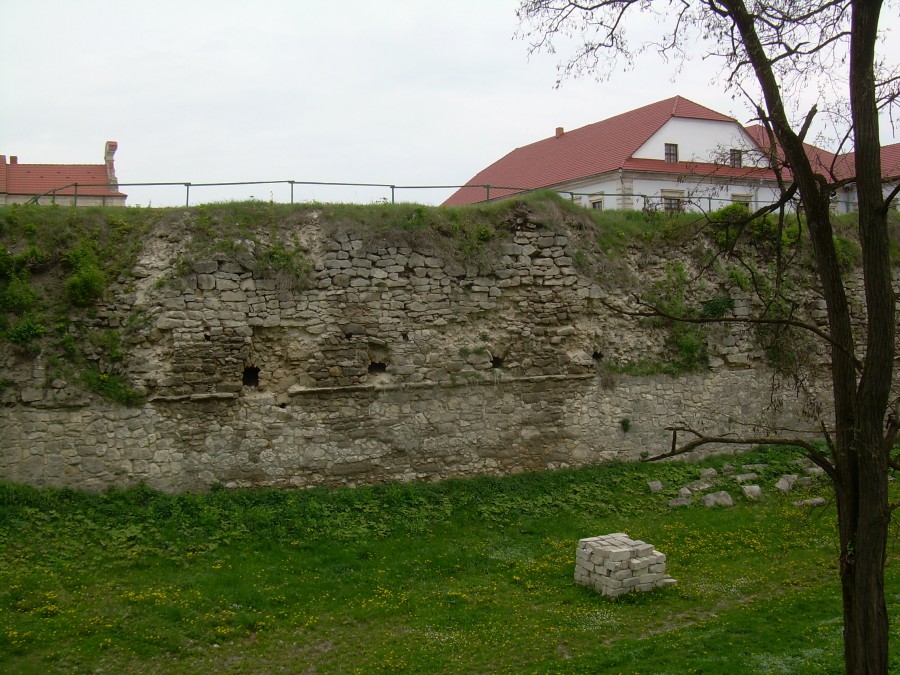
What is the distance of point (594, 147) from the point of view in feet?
95.6

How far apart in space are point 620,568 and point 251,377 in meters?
6.97

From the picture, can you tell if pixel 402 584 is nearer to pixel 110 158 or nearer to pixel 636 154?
pixel 636 154

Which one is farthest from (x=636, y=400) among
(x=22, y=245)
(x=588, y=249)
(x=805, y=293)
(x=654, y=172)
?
(x=654, y=172)

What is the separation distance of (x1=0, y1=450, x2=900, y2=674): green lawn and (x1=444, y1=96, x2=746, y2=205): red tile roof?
16538 mm

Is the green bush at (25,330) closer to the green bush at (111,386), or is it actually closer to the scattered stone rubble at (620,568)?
the green bush at (111,386)

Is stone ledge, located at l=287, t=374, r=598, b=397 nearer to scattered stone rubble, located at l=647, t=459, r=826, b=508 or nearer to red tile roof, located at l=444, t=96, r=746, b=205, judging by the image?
scattered stone rubble, located at l=647, t=459, r=826, b=508

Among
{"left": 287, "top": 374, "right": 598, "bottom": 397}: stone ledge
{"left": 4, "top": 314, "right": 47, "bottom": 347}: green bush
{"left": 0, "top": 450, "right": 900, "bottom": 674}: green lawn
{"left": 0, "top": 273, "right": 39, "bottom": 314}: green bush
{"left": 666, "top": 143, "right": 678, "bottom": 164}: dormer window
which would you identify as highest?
{"left": 666, "top": 143, "right": 678, "bottom": 164}: dormer window

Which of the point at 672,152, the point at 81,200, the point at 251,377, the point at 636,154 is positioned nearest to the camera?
the point at 251,377

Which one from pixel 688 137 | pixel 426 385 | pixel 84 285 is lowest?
pixel 426 385

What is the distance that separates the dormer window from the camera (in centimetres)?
2777

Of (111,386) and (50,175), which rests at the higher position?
(50,175)

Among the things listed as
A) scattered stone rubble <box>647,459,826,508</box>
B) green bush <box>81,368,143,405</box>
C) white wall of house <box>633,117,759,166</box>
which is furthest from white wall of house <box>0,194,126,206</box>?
white wall of house <box>633,117,759,166</box>

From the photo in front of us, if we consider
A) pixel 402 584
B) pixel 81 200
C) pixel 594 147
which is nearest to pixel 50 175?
pixel 81 200

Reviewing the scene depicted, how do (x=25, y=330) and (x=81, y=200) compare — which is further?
(x=81, y=200)
